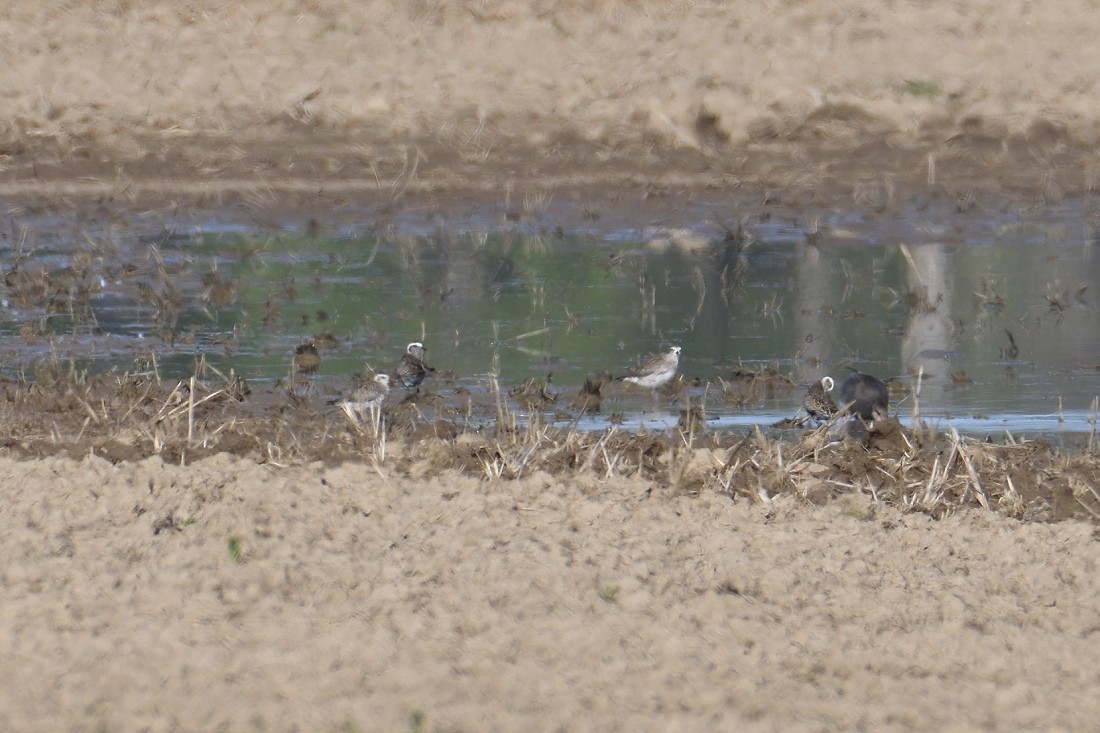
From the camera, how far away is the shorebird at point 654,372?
37.7ft

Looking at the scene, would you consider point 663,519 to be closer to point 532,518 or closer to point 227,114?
point 532,518

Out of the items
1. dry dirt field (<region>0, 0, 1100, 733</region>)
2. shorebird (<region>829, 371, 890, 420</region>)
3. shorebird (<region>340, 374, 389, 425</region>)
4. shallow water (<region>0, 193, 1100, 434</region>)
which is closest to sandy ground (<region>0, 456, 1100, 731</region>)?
dry dirt field (<region>0, 0, 1100, 733</region>)

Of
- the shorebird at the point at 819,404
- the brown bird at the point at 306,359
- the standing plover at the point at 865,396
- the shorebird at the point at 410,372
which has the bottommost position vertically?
the brown bird at the point at 306,359

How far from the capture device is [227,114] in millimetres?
23781

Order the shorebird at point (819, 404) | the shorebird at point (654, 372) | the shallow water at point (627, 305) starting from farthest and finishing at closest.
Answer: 1. the shallow water at point (627, 305)
2. the shorebird at point (654, 372)
3. the shorebird at point (819, 404)

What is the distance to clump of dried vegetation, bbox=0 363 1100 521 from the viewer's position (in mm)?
8305

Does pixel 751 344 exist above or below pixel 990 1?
below

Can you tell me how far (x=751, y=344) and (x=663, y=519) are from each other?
556cm

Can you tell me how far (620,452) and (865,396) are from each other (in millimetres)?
2160

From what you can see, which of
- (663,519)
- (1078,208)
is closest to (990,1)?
(1078,208)

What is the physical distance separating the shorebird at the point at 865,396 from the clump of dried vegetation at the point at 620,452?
1.81 ft

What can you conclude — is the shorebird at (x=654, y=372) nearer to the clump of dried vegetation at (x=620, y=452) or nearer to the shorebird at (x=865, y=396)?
the shorebird at (x=865, y=396)

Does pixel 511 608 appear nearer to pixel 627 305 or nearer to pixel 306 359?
pixel 306 359

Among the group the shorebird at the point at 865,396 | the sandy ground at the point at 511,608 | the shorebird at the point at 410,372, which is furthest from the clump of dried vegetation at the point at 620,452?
the shorebird at the point at 410,372
